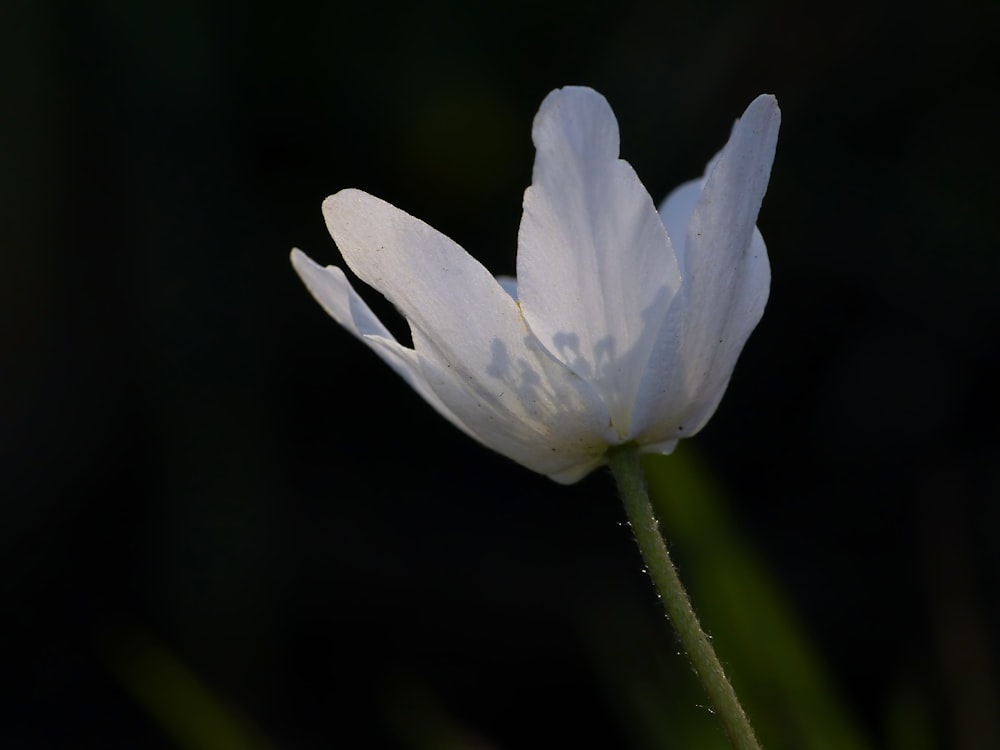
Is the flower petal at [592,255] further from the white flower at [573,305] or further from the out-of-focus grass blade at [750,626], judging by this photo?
the out-of-focus grass blade at [750,626]

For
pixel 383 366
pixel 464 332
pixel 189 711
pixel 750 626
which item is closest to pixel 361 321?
pixel 464 332

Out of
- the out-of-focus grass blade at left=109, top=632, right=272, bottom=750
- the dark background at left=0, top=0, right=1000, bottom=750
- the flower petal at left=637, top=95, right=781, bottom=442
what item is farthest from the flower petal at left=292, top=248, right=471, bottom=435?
the dark background at left=0, top=0, right=1000, bottom=750

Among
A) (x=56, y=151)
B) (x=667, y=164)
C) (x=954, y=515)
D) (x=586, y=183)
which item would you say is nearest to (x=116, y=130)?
(x=56, y=151)

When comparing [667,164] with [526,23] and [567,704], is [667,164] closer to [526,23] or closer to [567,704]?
[526,23]

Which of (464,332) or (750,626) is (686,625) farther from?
(750,626)

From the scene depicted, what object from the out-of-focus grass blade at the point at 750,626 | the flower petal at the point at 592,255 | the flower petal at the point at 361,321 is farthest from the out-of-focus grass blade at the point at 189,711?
the flower petal at the point at 592,255

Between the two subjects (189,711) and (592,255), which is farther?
(189,711)

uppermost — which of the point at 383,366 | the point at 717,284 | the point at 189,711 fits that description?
the point at 717,284
